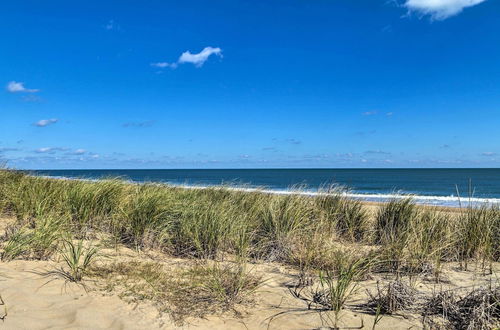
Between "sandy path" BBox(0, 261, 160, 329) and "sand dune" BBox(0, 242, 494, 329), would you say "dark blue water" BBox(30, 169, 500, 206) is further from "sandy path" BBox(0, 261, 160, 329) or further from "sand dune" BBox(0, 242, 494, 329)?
"sandy path" BBox(0, 261, 160, 329)

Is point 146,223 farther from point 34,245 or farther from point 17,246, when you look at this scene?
point 17,246

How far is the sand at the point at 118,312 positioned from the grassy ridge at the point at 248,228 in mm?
741

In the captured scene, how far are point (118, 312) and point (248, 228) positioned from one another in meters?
2.75

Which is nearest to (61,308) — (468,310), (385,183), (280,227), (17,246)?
(17,246)

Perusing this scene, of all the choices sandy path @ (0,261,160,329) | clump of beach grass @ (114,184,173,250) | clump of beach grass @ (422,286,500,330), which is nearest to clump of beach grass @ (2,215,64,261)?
sandy path @ (0,261,160,329)

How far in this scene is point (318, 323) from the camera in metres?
2.91

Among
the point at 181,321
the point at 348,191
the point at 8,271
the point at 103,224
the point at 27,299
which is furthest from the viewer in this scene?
the point at 348,191

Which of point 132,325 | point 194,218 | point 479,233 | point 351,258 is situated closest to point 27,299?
point 132,325

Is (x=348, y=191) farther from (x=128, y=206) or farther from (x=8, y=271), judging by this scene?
(x=8, y=271)

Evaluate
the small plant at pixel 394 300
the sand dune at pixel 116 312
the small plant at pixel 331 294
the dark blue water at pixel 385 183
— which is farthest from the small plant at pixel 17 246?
the dark blue water at pixel 385 183

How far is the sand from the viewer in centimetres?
277

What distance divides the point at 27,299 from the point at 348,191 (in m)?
6.85

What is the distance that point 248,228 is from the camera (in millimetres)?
5449

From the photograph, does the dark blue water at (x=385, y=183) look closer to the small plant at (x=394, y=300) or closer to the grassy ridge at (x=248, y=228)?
the grassy ridge at (x=248, y=228)
